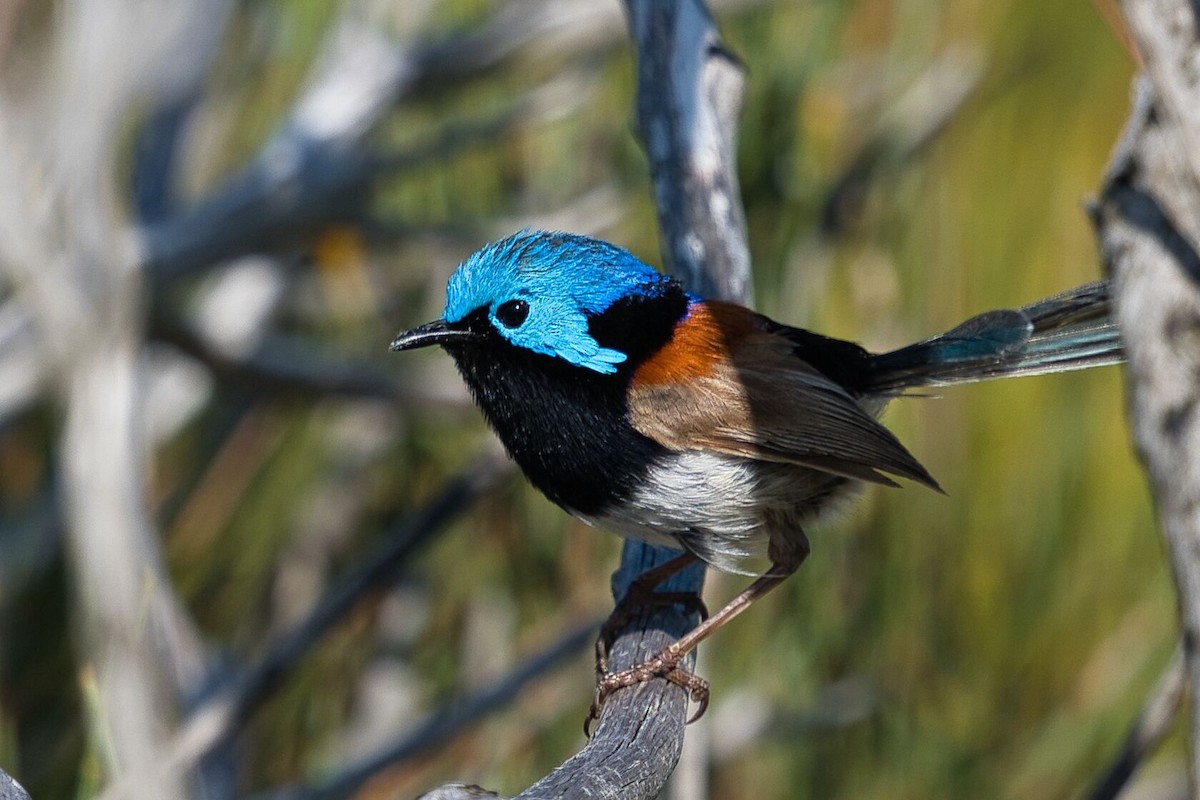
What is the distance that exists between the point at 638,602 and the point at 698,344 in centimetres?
50

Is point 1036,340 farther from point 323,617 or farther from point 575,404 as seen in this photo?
point 323,617

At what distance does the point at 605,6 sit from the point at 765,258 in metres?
0.78

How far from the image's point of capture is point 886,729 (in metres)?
3.57

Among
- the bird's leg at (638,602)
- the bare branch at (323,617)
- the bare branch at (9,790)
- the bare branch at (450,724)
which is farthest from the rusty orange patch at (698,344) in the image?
the bare branch at (9,790)

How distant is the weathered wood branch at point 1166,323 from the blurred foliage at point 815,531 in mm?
1383

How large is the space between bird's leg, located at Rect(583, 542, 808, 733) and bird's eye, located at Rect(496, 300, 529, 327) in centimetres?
66

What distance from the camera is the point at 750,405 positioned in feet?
8.36

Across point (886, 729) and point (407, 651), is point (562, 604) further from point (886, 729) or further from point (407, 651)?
point (886, 729)

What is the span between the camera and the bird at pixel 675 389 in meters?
2.47

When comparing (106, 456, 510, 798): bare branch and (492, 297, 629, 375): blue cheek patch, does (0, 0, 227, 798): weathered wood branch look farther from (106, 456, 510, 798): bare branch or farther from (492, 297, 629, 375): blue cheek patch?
(492, 297, 629, 375): blue cheek patch

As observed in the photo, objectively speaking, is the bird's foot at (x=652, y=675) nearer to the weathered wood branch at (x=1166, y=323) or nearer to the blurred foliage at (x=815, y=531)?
the weathered wood branch at (x=1166, y=323)

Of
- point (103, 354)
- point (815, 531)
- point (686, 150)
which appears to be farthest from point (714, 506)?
point (103, 354)

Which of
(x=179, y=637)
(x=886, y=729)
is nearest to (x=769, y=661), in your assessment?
A: (x=886, y=729)

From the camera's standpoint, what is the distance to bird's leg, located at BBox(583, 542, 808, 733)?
85.9 inches
